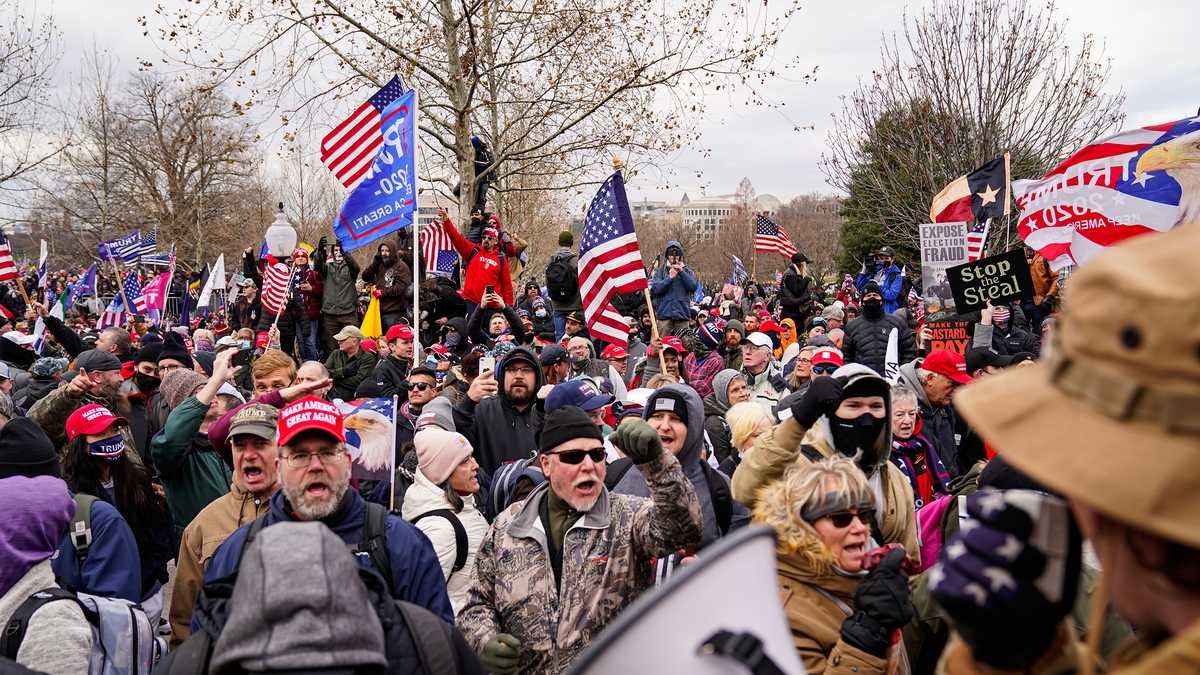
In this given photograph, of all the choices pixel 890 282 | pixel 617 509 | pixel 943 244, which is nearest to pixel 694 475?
pixel 617 509

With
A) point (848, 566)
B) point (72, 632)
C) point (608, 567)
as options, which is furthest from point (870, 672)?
point (72, 632)

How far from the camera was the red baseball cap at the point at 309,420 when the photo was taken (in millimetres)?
3566

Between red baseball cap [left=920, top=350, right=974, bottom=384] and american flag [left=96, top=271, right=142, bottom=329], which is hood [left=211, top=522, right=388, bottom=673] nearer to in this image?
red baseball cap [left=920, top=350, right=974, bottom=384]

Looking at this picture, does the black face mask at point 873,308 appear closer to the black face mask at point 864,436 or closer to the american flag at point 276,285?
the black face mask at point 864,436

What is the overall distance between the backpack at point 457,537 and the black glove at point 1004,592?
3181 millimetres

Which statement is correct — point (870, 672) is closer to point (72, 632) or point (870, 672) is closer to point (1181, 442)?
point (1181, 442)

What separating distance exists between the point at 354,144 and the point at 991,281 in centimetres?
623

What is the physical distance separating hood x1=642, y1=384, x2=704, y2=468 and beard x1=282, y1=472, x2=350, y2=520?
175 centimetres

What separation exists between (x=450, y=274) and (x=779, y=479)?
12.5 m

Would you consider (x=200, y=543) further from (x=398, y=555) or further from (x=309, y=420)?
(x=398, y=555)

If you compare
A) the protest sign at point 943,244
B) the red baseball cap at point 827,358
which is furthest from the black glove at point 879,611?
the protest sign at point 943,244

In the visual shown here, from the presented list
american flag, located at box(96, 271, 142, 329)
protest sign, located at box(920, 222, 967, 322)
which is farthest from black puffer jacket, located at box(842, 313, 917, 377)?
american flag, located at box(96, 271, 142, 329)

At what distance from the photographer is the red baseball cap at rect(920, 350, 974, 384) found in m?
6.79

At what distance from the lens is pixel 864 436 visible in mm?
3943
